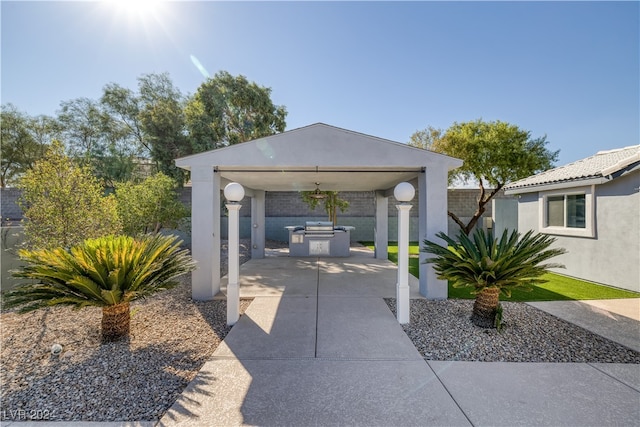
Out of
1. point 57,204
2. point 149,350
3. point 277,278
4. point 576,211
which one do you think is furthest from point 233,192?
point 576,211

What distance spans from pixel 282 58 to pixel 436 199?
722cm

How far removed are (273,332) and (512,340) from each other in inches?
150

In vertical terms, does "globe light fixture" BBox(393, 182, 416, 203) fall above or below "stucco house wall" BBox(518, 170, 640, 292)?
above

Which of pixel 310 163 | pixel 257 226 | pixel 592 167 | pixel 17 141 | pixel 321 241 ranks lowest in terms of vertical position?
pixel 321 241

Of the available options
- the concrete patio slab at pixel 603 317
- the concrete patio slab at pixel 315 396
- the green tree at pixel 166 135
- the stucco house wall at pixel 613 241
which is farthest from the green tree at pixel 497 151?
the green tree at pixel 166 135

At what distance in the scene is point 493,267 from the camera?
442 cm

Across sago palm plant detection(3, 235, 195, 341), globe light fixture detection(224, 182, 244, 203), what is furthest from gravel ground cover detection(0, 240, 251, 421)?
globe light fixture detection(224, 182, 244, 203)

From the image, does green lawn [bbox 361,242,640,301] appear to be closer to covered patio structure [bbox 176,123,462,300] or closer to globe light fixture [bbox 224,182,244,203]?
covered patio structure [bbox 176,123,462,300]

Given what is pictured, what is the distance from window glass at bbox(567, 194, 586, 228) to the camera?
812cm

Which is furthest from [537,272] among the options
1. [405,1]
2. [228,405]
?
[405,1]

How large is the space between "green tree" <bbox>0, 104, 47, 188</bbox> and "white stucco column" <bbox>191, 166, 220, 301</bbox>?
58.1 feet

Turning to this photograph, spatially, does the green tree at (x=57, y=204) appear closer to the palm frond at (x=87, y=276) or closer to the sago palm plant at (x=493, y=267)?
the palm frond at (x=87, y=276)

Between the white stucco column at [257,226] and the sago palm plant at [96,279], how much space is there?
24.2ft

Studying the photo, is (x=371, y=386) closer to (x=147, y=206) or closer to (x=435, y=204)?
(x=435, y=204)
